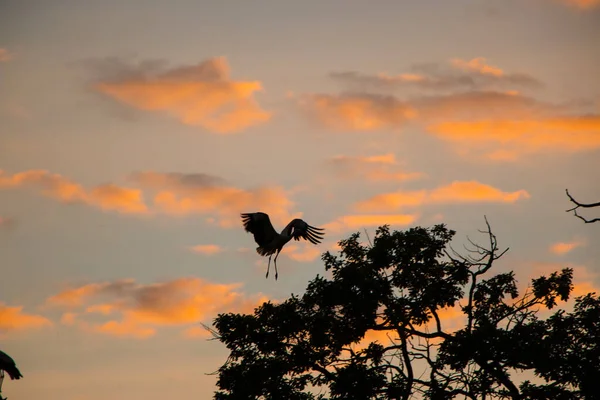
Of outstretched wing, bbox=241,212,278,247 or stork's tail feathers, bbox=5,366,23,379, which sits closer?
stork's tail feathers, bbox=5,366,23,379

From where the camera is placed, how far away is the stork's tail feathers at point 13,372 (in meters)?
22.7

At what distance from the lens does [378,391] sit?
26.2 metres

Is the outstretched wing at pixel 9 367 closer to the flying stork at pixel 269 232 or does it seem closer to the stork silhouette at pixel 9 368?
the stork silhouette at pixel 9 368

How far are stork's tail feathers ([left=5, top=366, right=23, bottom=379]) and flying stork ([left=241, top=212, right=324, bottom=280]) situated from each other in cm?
1001

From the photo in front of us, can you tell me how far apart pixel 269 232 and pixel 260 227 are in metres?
0.30

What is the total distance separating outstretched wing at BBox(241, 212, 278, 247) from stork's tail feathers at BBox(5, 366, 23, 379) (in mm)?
10425

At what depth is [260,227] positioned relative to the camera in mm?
31734

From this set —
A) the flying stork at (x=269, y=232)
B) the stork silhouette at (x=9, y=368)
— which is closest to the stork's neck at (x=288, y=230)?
the flying stork at (x=269, y=232)

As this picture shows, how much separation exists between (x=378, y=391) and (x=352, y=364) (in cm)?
100

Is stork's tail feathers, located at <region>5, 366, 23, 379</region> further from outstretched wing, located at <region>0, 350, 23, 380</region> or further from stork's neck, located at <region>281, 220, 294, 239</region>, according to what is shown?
stork's neck, located at <region>281, 220, 294, 239</region>

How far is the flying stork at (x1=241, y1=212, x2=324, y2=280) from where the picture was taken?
31344 millimetres

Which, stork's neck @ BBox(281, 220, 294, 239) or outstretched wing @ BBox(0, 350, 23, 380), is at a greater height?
stork's neck @ BBox(281, 220, 294, 239)

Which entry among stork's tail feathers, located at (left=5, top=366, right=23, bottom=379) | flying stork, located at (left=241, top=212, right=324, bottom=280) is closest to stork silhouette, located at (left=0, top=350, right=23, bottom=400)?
stork's tail feathers, located at (left=5, top=366, right=23, bottom=379)

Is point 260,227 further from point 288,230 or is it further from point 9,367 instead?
point 9,367
